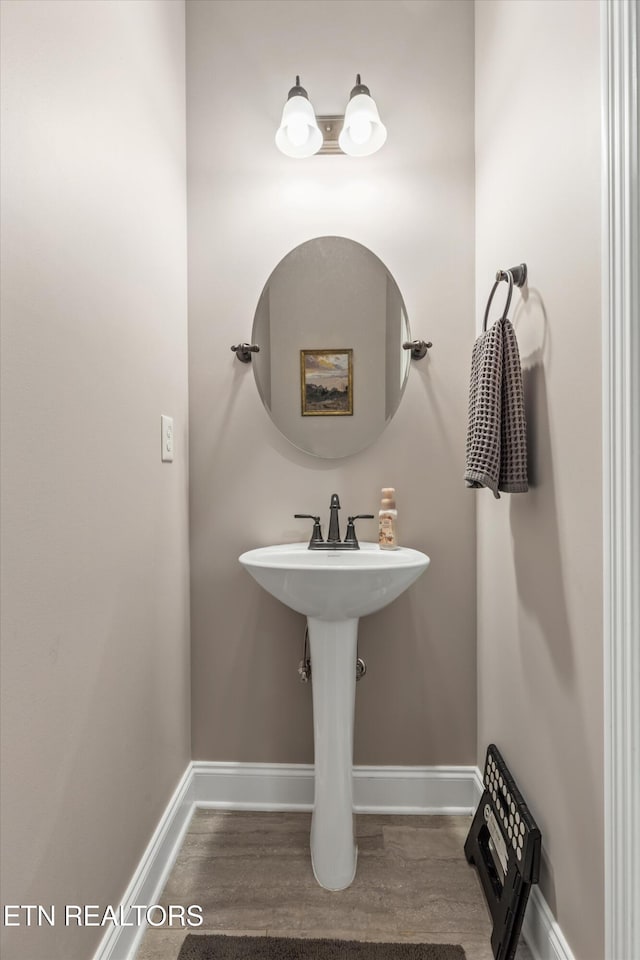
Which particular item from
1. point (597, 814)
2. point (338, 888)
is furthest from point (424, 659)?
point (597, 814)

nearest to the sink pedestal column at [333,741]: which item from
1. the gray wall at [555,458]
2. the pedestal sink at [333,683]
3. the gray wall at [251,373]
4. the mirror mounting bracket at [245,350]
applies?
the pedestal sink at [333,683]

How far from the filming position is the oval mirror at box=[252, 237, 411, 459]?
5.33 ft

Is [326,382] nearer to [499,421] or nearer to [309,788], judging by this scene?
[499,421]

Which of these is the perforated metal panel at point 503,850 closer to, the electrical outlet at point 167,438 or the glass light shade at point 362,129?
the electrical outlet at point 167,438

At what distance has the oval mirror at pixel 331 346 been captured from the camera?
1624 mm

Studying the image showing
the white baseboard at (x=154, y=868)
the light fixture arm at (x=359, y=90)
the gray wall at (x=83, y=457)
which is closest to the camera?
the gray wall at (x=83, y=457)

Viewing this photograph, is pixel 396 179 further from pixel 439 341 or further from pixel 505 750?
pixel 505 750

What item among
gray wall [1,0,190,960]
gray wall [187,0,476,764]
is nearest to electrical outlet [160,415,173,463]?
gray wall [1,0,190,960]

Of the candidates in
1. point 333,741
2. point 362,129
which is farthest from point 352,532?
point 362,129

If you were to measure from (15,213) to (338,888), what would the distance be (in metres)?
1.54

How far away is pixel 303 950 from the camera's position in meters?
1.12

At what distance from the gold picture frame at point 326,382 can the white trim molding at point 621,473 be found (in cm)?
87

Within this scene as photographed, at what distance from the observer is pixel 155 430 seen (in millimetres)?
1349

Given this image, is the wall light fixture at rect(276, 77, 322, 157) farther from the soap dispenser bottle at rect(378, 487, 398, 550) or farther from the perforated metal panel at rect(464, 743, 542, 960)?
the perforated metal panel at rect(464, 743, 542, 960)
